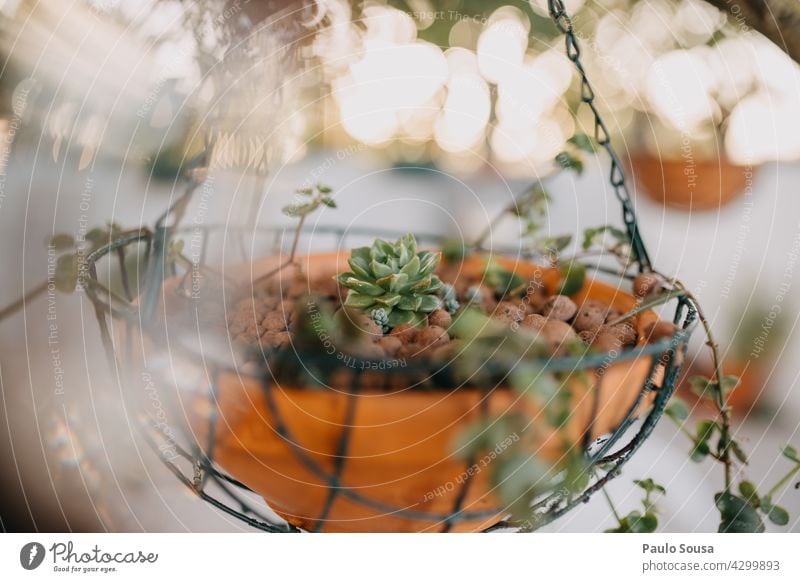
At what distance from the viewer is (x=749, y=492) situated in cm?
35

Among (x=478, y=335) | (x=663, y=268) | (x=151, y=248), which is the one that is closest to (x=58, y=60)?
(x=151, y=248)

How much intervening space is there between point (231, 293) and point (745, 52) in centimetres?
36

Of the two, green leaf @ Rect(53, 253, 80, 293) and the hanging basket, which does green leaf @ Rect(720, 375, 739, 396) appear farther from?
green leaf @ Rect(53, 253, 80, 293)

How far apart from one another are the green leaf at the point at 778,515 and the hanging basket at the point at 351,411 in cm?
10

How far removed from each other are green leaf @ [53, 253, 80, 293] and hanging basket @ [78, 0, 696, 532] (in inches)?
0.8

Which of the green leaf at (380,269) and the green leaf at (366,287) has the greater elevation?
the green leaf at (380,269)

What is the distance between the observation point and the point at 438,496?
10.9 inches

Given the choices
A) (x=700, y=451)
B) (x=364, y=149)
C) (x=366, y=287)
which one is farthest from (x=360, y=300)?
(x=700, y=451)

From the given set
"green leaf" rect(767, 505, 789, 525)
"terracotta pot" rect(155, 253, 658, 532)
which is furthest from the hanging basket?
"green leaf" rect(767, 505, 789, 525)

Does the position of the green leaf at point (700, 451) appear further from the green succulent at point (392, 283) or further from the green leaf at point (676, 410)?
the green succulent at point (392, 283)

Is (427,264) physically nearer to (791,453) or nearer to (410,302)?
(410,302)

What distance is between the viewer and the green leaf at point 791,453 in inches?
14.2

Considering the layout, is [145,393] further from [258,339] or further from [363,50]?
[363,50]

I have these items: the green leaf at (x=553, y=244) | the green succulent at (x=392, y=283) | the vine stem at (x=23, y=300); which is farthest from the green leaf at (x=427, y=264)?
the vine stem at (x=23, y=300)
